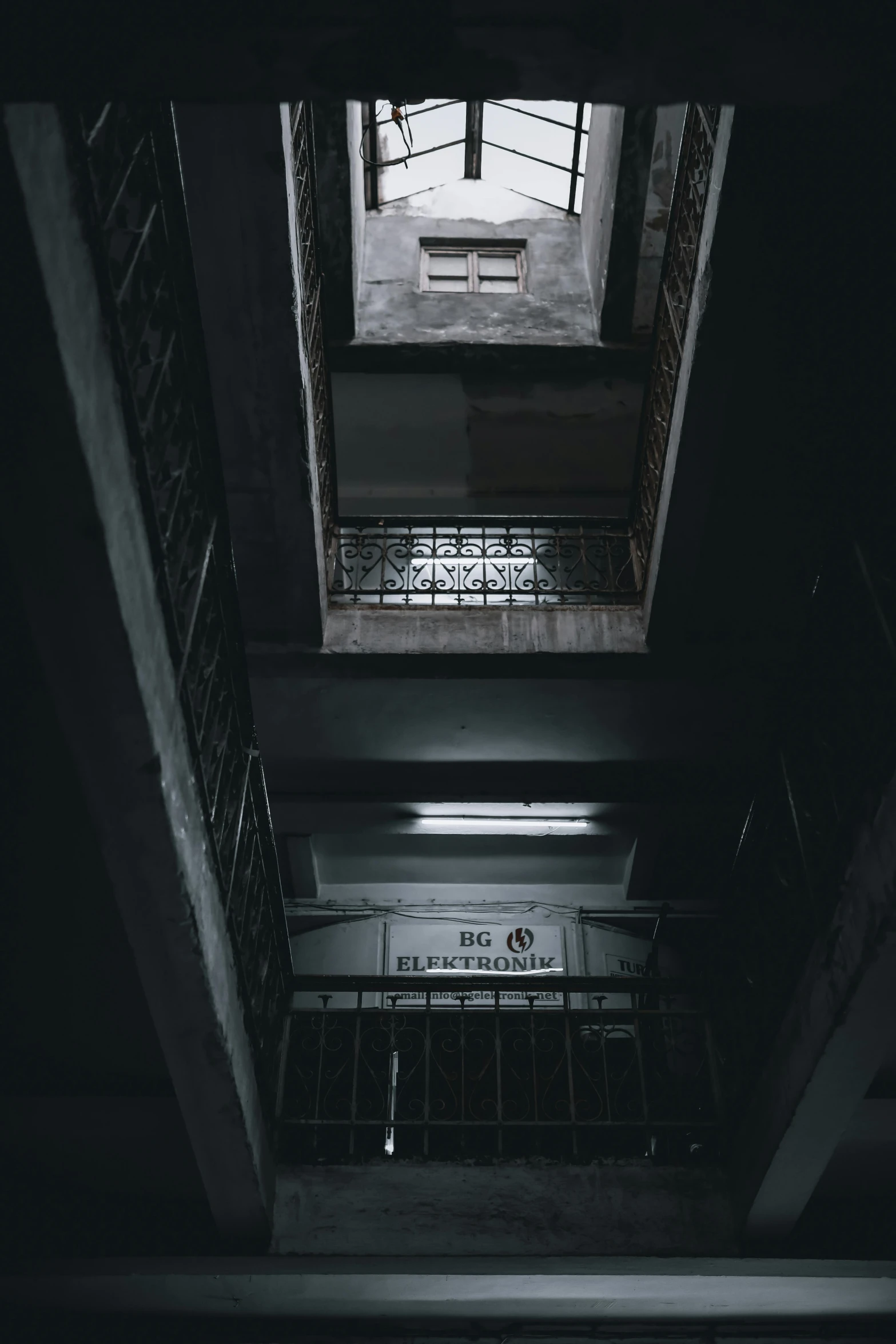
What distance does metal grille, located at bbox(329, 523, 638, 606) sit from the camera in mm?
8242

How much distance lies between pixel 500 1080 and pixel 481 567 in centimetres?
478

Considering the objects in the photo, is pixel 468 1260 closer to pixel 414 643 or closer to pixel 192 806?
pixel 192 806

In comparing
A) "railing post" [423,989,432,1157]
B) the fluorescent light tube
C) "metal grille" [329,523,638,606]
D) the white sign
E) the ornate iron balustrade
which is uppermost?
"metal grille" [329,523,638,606]

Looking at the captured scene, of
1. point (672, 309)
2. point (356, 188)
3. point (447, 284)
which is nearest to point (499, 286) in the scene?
point (447, 284)

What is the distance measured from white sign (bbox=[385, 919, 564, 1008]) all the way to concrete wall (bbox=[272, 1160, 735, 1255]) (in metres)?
3.93

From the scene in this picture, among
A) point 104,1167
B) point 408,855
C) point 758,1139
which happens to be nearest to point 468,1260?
point 758,1139

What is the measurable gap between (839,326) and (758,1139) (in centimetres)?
473

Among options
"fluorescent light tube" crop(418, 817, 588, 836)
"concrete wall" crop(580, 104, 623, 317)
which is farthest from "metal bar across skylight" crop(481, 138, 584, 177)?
"fluorescent light tube" crop(418, 817, 588, 836)

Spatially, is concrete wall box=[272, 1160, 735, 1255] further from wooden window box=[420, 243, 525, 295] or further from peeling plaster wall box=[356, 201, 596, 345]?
wooden window box=[420, 243, 525, 295]

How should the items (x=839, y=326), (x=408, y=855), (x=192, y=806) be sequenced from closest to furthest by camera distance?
(x=192, y=806), (x=839, y=326), (x=408, y=855)

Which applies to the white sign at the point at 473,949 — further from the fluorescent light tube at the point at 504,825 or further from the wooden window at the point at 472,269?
the wooden window at the point at 472,269

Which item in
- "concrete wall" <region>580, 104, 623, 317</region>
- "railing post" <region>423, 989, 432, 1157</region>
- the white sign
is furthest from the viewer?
"concrete wall" <region>580, 104, 623, 317</region>

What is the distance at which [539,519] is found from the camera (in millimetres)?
9023

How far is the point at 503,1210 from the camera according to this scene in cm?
568
